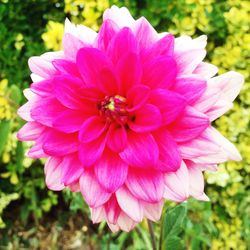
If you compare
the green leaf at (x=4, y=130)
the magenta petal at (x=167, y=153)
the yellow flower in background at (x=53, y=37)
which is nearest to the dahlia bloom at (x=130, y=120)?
the magenta petal at (x=167, y=153)

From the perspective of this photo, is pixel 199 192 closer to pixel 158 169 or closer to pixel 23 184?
pixel 158 169

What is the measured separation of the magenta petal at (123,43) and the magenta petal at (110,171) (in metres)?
0.14

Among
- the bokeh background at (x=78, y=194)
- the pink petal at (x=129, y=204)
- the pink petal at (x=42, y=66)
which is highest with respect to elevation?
the pink petal at (x=42, y=66)

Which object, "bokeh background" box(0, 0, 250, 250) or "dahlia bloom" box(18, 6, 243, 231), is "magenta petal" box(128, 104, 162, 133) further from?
"bokeh background" box(0, 0, 250, 250)

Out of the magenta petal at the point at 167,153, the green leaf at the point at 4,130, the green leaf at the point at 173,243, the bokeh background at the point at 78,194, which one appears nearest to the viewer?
the magenta petal at the point at 167,153

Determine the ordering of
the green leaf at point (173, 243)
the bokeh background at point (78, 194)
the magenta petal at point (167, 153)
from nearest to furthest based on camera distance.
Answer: the magenta petal at point (167, 153), the green leaf at point (173, 243), the bokeh background at point (78, 194)

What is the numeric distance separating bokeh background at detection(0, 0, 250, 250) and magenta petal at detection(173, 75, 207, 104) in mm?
791

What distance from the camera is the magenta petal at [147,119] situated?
57cm

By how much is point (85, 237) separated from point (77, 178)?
1161 mm

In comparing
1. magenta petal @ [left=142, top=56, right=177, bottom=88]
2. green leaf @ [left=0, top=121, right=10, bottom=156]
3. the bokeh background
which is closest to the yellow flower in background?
the bokeh background

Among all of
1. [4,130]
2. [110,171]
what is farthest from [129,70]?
[4,130]

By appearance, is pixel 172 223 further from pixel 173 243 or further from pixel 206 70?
pixel 206 70

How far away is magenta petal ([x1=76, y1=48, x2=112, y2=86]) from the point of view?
1.90ft

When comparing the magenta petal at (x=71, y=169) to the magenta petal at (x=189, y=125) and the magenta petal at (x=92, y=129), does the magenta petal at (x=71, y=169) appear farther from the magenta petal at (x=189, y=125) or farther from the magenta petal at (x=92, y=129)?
the magenta petal at (x=189, y=125)
